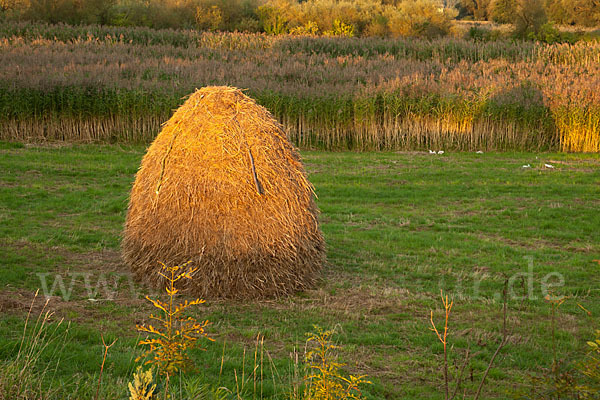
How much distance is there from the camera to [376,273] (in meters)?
8.99

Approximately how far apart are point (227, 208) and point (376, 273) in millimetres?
2442

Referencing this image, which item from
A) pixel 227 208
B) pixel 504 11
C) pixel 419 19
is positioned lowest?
pixel 227 208

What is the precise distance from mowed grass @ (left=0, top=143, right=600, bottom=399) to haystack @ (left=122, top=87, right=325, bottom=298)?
0.34 m

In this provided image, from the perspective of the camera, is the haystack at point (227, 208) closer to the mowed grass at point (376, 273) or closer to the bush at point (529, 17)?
the mowed grass at point (376, 273)

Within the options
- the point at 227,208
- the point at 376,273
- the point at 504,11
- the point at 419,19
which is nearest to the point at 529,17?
the point at 504,11

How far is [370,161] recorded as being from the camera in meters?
18.4

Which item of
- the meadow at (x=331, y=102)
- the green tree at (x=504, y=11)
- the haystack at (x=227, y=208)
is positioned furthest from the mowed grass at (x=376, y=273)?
the green tree at (x=504, y=11)

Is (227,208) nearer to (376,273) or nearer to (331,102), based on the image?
(376,273)

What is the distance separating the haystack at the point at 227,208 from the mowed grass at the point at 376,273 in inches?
13.4

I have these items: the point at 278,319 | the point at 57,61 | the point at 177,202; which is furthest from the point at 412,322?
the point at 57,61

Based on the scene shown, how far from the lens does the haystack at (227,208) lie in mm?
7742

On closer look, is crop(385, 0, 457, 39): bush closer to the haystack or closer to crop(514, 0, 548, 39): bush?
crop(514, 0, 548, 39): bush

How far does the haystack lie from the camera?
7742mm

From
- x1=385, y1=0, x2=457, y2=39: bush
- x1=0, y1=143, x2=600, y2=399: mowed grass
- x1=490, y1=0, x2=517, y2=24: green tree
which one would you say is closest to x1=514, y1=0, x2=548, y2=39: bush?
x1=490, y1=0, x2=517, y2=24: green tree
